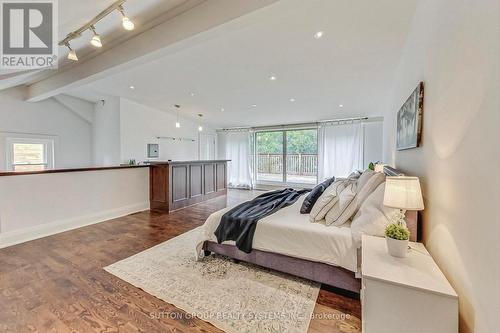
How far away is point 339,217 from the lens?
84.0 inches

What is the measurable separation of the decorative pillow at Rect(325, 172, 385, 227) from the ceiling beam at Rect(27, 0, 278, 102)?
6.38ft

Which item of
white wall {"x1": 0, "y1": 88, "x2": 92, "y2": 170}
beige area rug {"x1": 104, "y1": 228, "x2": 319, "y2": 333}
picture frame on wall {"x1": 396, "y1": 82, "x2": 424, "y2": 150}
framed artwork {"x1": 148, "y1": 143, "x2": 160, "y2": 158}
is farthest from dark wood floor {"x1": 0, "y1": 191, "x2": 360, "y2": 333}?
white wall {"x1": 0, "y1": 88, "x2": 92, "y2": 170}

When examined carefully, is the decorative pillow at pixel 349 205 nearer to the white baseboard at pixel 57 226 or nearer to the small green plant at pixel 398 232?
the small green plant at pixel 398 232

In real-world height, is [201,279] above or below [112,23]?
below

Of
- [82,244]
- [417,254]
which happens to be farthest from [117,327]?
[417,254]

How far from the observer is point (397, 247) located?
4.54 ft

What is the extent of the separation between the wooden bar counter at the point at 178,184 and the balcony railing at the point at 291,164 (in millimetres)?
2586

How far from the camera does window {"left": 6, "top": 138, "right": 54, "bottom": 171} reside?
5.08 metres

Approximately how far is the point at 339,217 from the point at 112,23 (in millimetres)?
3532

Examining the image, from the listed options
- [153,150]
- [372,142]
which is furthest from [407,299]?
[153,150]

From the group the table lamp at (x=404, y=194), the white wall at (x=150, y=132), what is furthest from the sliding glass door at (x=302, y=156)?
the table lamp at (x=404, y=194)

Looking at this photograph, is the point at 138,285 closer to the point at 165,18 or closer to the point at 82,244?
the point at 82,244

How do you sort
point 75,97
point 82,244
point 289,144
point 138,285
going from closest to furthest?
point 138,285 → point 82,244 → point 75,97 → point 289,144

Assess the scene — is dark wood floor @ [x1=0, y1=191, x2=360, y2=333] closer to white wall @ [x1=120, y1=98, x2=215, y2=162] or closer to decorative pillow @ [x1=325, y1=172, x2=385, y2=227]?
decorative pillow @ [x1=325, y1=172, x2=385, y2=227]
